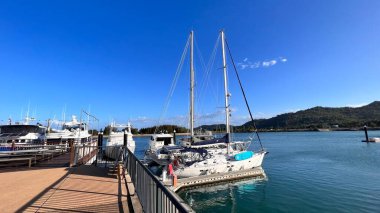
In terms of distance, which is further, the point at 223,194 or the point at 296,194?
the point at 223,194

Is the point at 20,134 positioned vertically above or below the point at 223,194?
above

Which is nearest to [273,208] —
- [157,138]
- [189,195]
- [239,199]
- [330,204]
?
[239,199]

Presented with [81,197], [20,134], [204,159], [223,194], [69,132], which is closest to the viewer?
[81,197]

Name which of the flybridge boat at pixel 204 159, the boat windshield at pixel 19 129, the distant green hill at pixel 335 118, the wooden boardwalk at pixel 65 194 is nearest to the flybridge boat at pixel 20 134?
the boat windshield at pixel 19 129

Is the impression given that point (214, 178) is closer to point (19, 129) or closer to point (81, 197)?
point (81, 197)

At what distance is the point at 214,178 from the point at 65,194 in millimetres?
14440

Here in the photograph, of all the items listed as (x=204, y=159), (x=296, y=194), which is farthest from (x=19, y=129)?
(x=296, y=194)

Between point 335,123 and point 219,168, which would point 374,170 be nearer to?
point 219,168

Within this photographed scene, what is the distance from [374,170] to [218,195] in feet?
64.2

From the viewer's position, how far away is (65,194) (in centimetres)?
654

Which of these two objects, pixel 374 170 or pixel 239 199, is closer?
pixel 239 199

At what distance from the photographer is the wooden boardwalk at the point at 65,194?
5441 millimetres

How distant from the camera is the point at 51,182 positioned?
8039mm

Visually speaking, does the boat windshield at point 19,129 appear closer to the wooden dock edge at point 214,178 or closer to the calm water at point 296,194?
the wooden dock edge at point 214,178
